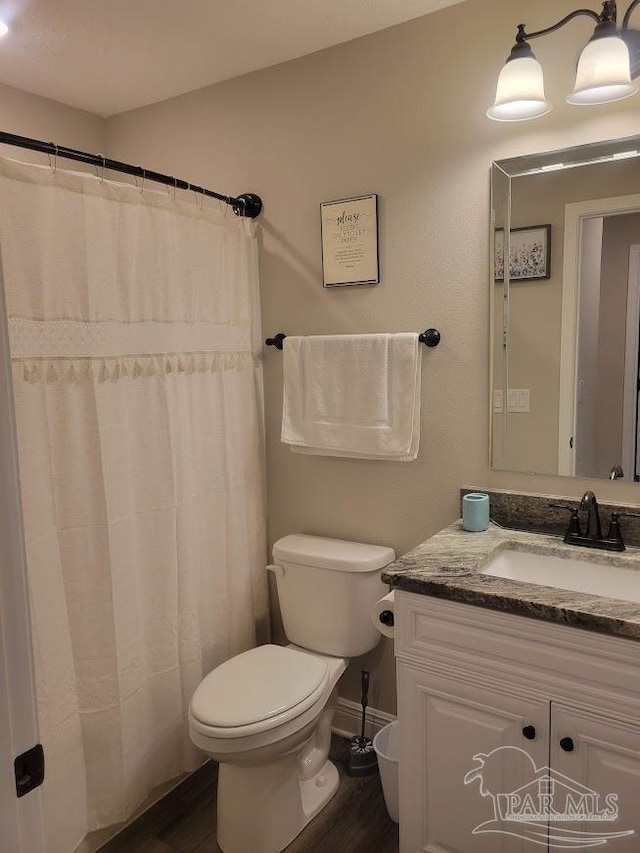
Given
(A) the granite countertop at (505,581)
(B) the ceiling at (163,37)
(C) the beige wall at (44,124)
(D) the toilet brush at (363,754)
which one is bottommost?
(D) the toilet brush at (363,754)

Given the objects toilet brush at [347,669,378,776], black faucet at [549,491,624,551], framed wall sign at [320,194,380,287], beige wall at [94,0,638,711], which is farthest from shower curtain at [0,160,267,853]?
black faucet at [549,491,624,551]

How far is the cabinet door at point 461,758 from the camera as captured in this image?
1453 mm

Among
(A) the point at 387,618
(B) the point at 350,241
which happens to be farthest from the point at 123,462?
(B) the point at 350,241

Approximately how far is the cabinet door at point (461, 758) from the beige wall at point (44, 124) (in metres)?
2.31

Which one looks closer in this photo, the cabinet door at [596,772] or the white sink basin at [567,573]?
the cabinet door at [596,772]

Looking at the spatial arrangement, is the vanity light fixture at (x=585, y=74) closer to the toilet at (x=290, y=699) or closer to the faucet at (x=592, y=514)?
the faucet at (x=592, y=514)

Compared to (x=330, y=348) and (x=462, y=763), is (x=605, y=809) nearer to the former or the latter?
(x=462, y=763)

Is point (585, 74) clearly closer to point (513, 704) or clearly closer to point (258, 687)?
point (513, 704)

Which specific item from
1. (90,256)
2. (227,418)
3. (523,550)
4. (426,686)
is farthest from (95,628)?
(523,550)

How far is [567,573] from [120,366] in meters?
1.38

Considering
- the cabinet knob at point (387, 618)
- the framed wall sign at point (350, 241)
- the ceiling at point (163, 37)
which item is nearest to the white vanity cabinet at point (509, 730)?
the cabinet knob at point (387, 618)

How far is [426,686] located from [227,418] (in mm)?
1123

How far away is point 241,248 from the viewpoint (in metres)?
2.29

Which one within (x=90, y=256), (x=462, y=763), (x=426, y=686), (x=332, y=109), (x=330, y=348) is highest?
(x=332, y=109)
